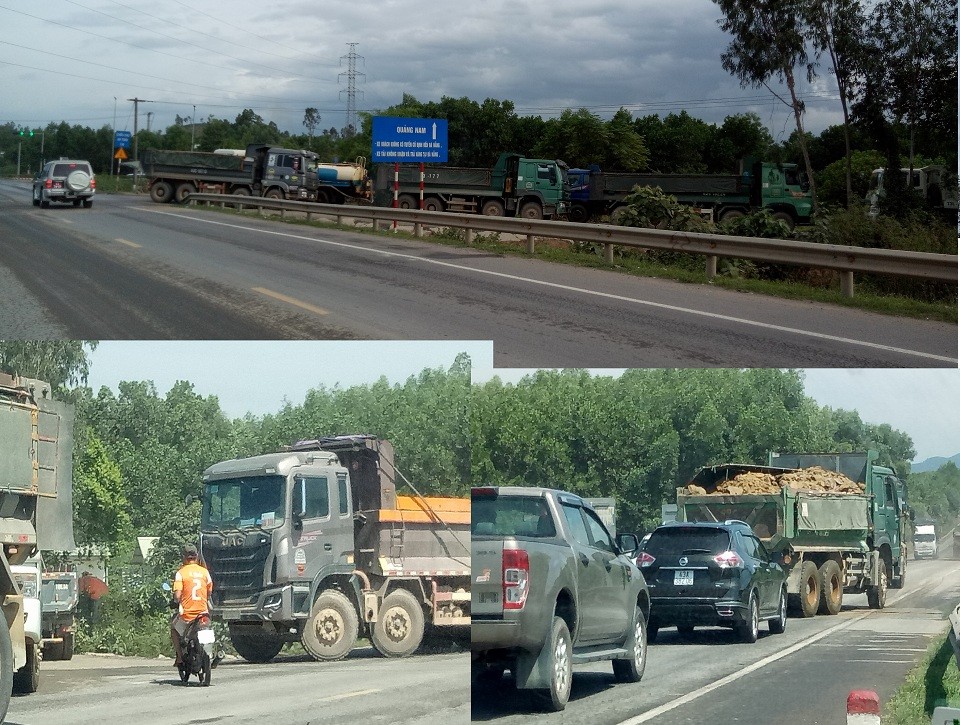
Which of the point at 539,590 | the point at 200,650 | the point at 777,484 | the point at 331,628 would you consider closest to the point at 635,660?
the point at 539,590

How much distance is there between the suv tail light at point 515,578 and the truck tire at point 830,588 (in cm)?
907

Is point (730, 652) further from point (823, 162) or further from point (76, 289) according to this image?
point (823, 162)

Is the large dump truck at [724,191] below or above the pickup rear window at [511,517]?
above

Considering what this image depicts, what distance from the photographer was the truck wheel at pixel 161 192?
5275 centimetres

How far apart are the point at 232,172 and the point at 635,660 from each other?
4683 centimetres

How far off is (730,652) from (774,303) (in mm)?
6285

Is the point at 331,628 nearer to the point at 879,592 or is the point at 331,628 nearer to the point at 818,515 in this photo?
the point at 879,592

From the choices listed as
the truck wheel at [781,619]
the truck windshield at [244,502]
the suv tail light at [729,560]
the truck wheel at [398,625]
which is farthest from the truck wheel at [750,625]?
the truck windshield at [244,502]

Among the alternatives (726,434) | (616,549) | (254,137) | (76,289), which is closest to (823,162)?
(254,137)

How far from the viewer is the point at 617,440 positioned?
13.4 meters

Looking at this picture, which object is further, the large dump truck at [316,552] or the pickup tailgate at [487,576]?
the large dump truck at [316,552]

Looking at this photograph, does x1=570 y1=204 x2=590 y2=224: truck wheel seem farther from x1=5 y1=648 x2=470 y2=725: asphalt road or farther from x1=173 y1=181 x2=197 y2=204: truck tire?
x1=5 y1=648 x2=470 y2=725: asphalt road

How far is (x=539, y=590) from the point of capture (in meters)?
7.07

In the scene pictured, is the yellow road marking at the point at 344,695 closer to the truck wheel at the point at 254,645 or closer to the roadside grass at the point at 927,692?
the truck wheel at the point at 254,645
